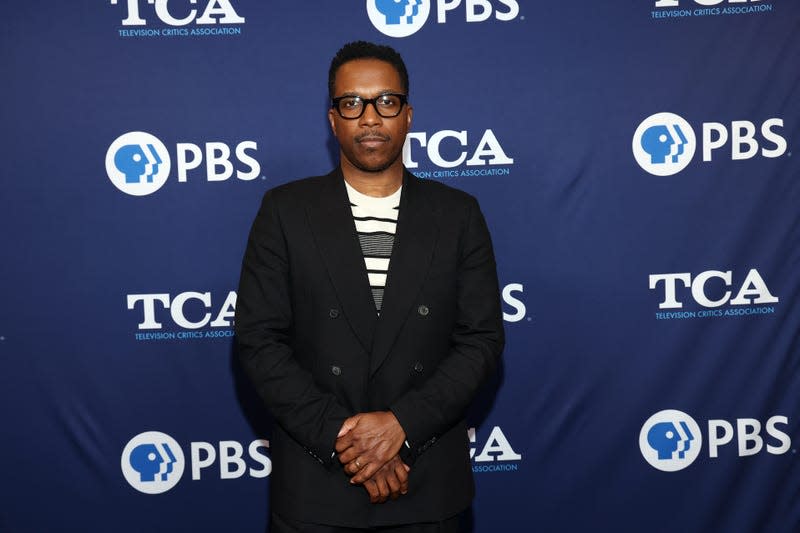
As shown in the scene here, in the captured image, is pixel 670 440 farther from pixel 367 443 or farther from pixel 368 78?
pixel 368 78

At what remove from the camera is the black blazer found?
173cm

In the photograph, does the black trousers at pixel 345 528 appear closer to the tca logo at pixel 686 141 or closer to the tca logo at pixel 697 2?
the tca logo at pixel 686 141

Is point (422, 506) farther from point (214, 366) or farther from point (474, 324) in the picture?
point (214, 366)

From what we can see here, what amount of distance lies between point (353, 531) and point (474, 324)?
1.83 feet

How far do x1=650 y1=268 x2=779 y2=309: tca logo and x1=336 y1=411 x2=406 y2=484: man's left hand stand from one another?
1.46m

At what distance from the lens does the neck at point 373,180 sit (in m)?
A: 1.90

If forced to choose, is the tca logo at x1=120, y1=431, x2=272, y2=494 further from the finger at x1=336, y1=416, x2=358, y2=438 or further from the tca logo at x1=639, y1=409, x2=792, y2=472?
the tca logo at x1=639, y1=409, x2=792, y2=472

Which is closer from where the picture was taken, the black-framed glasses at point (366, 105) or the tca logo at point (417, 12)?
the black-framed glasses at point (366, 105)

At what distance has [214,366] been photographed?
2729mm

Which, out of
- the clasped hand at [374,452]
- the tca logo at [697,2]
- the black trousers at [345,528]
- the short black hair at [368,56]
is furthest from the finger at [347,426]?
the tca logo at [697,2]

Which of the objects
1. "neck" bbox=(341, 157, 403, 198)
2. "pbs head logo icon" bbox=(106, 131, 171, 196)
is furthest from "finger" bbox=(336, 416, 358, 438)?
"pbs head logo icon" bbox=(106, 131, 171, 196)

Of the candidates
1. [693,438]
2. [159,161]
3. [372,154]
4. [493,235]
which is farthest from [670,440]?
[159,161]

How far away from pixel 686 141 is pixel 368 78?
1.43m

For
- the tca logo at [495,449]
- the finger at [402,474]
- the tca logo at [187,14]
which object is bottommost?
the tca logo at [495,449]
